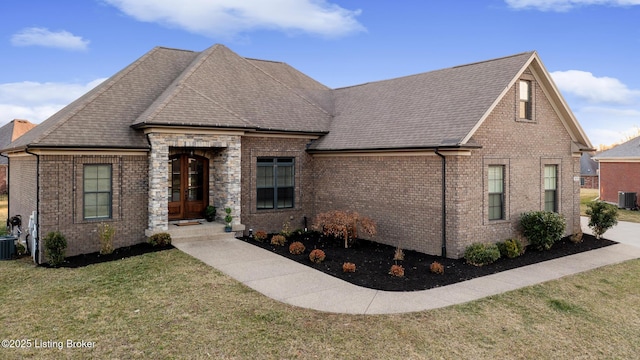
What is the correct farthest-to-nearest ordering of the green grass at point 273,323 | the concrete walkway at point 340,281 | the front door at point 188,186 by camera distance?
the front door at point 188,186, the concrete walkway at point 340,281, the green grass at point 273,323

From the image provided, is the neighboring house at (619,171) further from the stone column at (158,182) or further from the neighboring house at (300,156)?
the stone column at (158,182)

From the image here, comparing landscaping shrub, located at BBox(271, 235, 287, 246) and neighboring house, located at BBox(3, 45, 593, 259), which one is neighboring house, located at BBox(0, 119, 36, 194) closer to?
neighboring house, located at BBox(3, 45, 593, 259)

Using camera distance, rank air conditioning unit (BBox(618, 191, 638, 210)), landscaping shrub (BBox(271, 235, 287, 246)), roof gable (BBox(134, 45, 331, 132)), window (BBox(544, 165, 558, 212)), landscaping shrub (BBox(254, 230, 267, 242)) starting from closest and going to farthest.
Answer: roof gable (BBox(134, 45, 331, 132)) → landscaping shrub (BBox(271, 235, 287, 246)) → landscaping shrub (BBox(254, 230, 267, 242)) → window (BBox(544, 165, 558, 212)) → air conditioning unit (BBox(618, 191, 638, 210))

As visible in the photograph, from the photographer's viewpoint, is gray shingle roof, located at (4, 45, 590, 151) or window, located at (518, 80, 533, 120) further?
window, located at (518, 80, 533, 120)

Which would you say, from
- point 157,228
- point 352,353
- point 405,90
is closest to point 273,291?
point 352,353

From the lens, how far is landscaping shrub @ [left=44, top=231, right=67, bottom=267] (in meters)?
12.5

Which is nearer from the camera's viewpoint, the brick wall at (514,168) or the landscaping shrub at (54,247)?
the landscaping shrub at (54,247)

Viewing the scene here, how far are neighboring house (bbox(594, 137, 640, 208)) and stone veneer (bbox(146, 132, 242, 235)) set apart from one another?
2771 cm

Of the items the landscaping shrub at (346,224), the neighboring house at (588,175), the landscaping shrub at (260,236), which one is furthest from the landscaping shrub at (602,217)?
the neighboring house at (588,175)

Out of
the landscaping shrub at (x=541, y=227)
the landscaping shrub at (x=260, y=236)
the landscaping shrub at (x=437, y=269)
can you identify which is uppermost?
the landscaping shrub at (x=541, y=227)

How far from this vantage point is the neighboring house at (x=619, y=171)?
2973 cm

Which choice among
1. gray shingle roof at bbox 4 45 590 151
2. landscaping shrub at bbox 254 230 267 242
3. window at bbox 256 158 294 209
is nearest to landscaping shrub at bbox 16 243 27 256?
gray shingle roof at bbox 4 45 590 151

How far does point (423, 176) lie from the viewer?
14062 millimetres

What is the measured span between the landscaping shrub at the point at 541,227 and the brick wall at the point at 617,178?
1980cm
